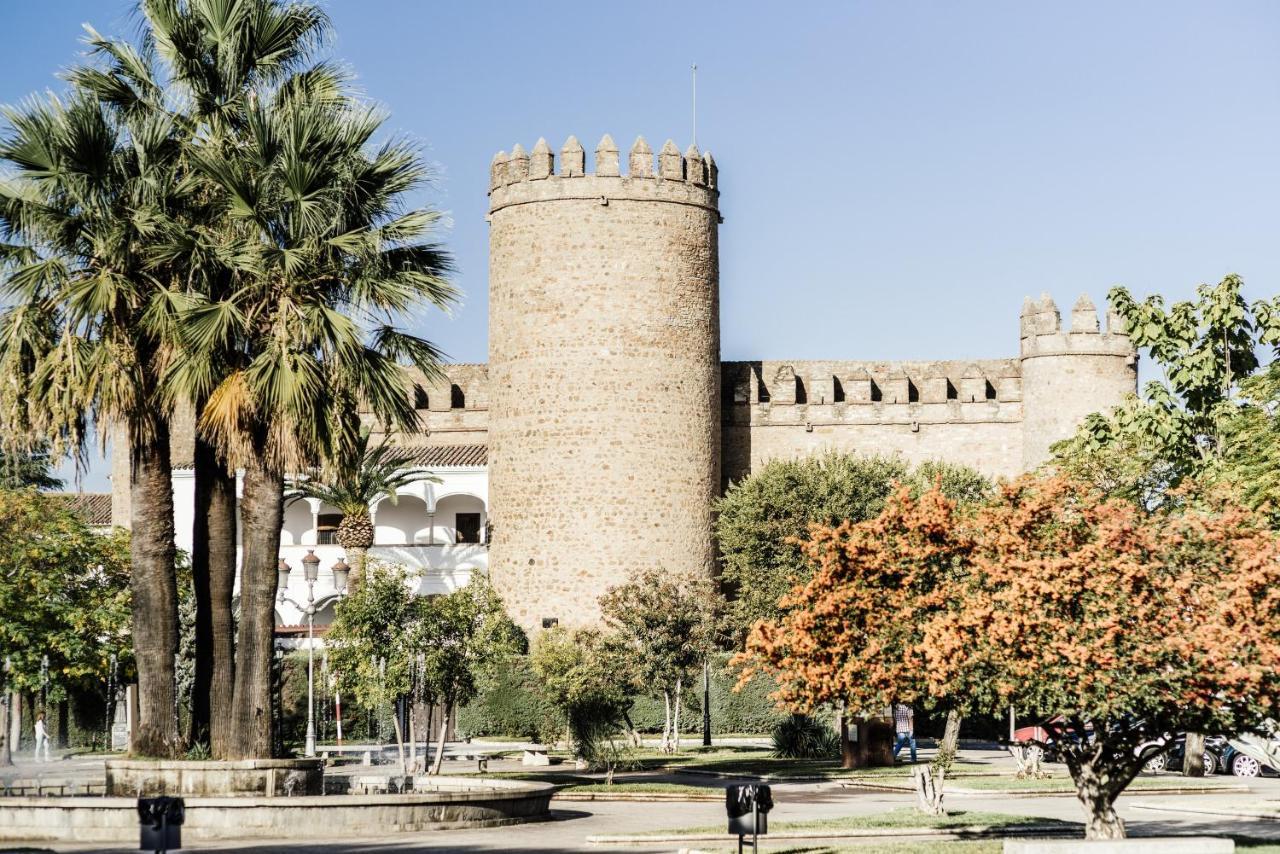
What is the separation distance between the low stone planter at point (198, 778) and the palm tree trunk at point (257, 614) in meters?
0.34

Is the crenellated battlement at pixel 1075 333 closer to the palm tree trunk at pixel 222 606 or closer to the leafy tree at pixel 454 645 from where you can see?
the leafy tree at pixel 454 645

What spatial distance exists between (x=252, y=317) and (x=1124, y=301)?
1562cm

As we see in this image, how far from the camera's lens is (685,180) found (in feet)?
155

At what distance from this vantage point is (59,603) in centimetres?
3603

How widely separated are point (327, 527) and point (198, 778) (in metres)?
35.6

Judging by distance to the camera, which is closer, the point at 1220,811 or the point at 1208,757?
the point at 1220,811

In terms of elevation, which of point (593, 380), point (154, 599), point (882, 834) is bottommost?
point (882, 834)

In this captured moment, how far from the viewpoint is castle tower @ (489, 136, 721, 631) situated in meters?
45.5

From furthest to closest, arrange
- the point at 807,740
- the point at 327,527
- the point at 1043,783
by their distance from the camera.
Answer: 1. the point at 327,527
2. the point at 807,740
3. the point at 1043,783

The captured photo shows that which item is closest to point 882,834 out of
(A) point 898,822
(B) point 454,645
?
(A) point 898,822

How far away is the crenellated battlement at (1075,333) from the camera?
5028 cm

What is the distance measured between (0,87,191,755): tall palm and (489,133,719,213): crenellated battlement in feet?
87.5

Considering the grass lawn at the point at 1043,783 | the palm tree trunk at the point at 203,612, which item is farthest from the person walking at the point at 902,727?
the palm tree trunk at the point at 203,612

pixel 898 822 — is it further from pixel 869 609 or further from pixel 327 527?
pixel 327 527
